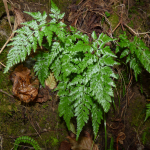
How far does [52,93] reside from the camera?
126 inches

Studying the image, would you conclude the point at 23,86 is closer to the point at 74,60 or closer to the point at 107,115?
the point at 74,60

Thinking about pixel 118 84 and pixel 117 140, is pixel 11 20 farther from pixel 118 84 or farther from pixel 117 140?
pixel 117 140

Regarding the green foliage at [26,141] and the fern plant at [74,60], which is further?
the green foliage at [26,141]

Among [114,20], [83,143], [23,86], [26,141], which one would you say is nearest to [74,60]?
[23,86]

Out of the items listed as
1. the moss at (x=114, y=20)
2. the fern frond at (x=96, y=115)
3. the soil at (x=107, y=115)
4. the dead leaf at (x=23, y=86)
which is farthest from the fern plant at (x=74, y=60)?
the moss at (x=114, y=20)

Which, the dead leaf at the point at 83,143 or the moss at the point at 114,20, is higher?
the moss at the point at 114,20

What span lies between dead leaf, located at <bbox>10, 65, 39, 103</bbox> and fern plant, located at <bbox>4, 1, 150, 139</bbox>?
322 mm

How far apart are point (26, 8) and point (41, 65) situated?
54.1 inches

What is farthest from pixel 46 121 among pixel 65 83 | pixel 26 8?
pixel 26 8

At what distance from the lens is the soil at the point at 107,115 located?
107 inches

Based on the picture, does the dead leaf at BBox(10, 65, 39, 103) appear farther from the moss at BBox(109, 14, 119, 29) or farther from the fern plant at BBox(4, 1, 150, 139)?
the moss at BBox(109, 14, 119, 29)

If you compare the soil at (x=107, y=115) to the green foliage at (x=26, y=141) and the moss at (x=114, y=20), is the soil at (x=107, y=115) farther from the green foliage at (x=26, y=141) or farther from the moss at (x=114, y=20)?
the green foliage at (x=26, y=141)

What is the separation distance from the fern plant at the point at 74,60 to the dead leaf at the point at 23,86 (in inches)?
12.7

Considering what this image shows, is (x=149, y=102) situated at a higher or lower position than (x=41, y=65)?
lower
